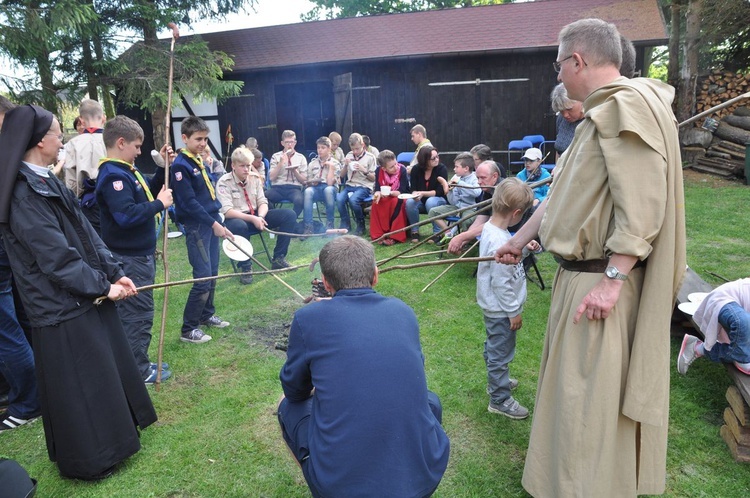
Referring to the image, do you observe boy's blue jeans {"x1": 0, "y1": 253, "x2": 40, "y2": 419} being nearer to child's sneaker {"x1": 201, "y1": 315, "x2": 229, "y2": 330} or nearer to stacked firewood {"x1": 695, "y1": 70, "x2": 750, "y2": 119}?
→ child's sneaker {"x1": 201, "y1": 315, "x2": 229, "y2": 330}

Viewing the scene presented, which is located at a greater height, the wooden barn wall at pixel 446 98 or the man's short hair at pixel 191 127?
the wooden barn wall at pixel 446 98

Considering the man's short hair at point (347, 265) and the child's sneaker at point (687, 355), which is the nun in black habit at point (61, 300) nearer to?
the man's short hair at point (347, 265)

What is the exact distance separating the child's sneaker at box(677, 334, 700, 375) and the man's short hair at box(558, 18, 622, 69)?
7.75 ft

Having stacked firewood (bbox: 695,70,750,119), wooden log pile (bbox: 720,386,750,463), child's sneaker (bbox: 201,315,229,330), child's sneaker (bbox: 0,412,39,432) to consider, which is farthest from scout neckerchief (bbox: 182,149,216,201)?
stacked firewood (bbox: 695,70,750,119)

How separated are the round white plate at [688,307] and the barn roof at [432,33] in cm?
1029

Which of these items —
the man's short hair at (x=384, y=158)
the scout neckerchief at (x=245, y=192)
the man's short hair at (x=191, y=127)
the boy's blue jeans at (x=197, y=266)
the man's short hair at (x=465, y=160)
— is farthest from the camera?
the man's short hair at (x=384, y=158)

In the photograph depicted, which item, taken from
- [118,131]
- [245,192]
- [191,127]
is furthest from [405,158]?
[118,131]

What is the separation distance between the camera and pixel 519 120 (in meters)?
13.6

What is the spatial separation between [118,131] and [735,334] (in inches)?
159

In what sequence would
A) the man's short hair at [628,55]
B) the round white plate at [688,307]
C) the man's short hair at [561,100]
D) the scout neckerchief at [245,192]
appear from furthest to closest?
the scout neckerchief at [245,192] → the round white plate at [688,307] → the man's short hair at [561,100] → the man's short hair at [628,55]

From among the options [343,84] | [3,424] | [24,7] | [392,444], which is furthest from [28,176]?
[343,84]

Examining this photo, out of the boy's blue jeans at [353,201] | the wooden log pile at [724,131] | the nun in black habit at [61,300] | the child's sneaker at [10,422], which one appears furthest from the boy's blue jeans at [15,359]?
the wooden log pile at [724,131]

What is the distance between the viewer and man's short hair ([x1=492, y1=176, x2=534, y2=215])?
327cm

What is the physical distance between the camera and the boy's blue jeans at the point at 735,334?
3.04 m
